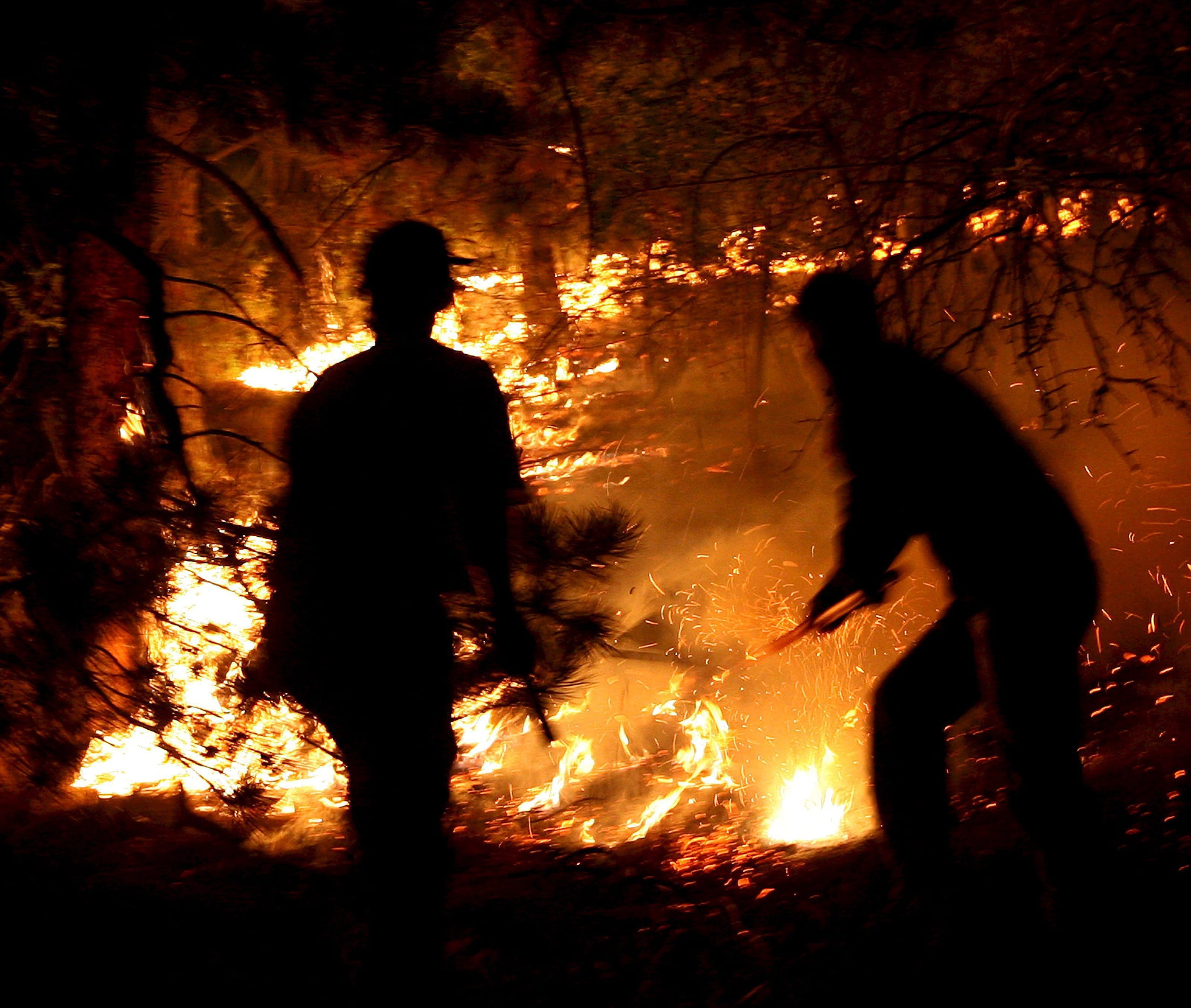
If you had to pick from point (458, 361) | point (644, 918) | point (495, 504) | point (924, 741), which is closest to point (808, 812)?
point (644, 918)

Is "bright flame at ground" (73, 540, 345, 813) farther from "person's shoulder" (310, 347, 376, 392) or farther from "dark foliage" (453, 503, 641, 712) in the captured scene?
"person's shoulder" (310, 347, 376, 392)

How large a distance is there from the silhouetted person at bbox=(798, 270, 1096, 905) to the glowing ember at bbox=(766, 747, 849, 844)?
193cm

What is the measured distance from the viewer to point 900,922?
296 centimetres

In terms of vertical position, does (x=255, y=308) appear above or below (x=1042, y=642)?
above

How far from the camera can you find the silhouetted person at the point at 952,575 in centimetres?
248

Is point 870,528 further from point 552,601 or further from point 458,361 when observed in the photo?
point 458,361

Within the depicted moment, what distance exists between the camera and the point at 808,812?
4.98 meters

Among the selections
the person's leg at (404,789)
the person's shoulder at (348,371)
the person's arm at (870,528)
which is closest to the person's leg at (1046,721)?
the person's arm at (870,528)

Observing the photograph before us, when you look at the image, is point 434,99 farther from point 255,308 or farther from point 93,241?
point 255,308

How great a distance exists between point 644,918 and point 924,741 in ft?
4.71

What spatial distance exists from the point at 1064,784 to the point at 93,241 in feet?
11.4

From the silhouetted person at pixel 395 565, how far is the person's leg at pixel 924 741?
44.6 inches

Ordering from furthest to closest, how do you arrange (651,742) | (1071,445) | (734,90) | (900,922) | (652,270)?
(1071,445) → (651,742) → (652,270) → (734,90) → (900,922)

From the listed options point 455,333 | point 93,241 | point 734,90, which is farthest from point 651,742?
point 93,241
